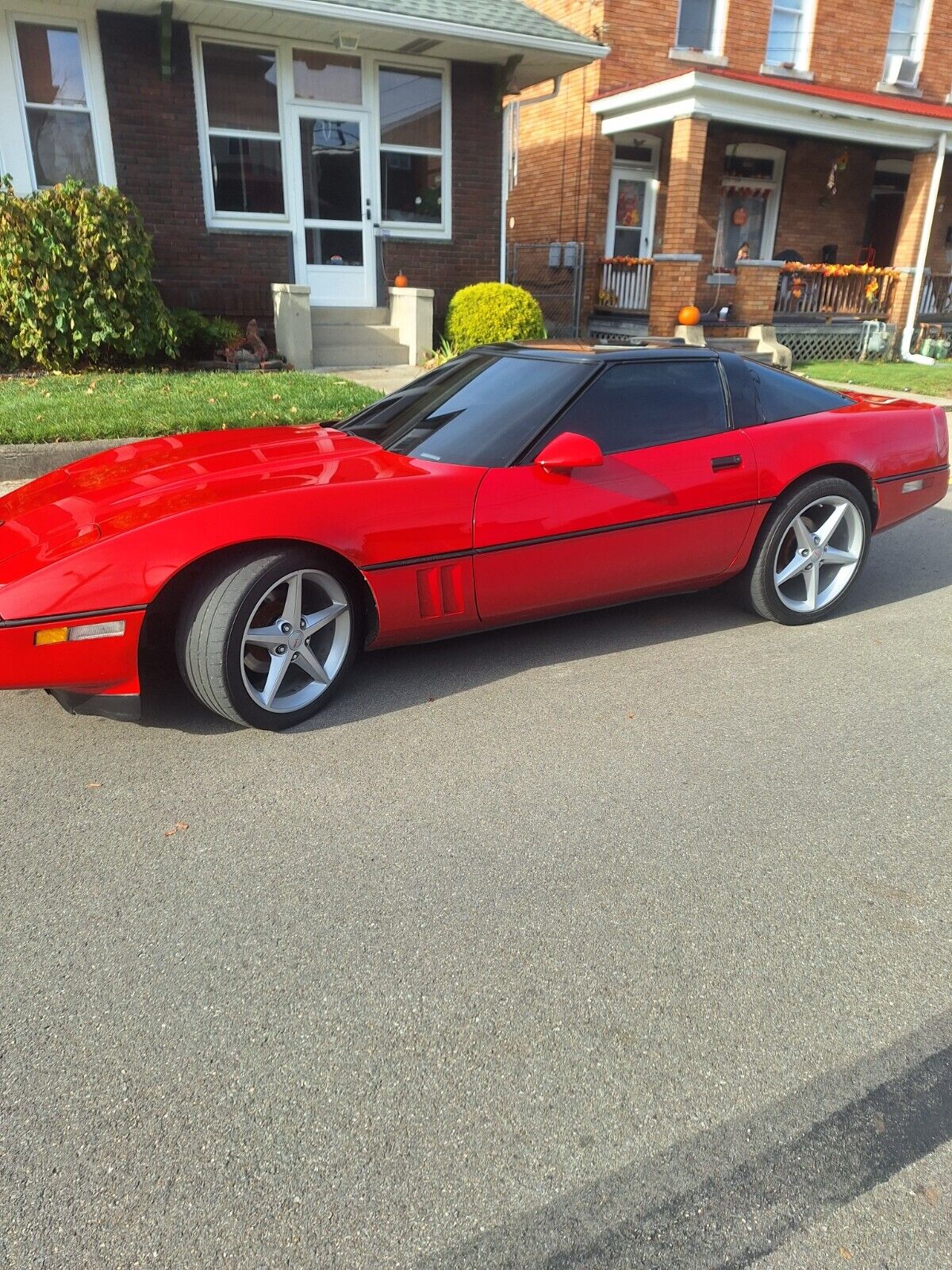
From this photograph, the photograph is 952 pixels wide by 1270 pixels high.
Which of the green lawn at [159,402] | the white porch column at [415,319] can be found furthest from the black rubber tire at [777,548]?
the white porch column at [415,319]

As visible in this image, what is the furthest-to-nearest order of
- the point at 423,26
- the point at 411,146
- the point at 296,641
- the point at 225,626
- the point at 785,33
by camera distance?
the point at 785,33 → the point at 411,146 → the point at 423,26 → the point at 296,641 → the point at 225,626

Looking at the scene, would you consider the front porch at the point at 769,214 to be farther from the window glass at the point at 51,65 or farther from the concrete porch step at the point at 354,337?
the window glass at the point at 51,65

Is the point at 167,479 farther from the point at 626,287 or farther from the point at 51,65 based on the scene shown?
the point at 626,287

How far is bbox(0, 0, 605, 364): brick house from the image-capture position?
10.6m

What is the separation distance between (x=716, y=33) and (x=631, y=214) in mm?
3252

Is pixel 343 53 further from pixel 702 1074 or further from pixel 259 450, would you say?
pixel 702 1074

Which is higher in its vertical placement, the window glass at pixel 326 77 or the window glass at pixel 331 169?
the window glass at pixel 326 77

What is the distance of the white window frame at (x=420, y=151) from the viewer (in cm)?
1204

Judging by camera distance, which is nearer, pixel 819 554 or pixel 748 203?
pixel 819 554

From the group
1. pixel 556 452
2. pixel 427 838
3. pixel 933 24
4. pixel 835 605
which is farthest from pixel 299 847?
pixel 933 24

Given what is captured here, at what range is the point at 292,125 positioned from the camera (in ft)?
38.4

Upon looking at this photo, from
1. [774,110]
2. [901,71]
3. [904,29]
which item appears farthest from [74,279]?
[904,29]

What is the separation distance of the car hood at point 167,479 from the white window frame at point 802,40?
53.1 feet

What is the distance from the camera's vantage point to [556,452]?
11.9 feet
